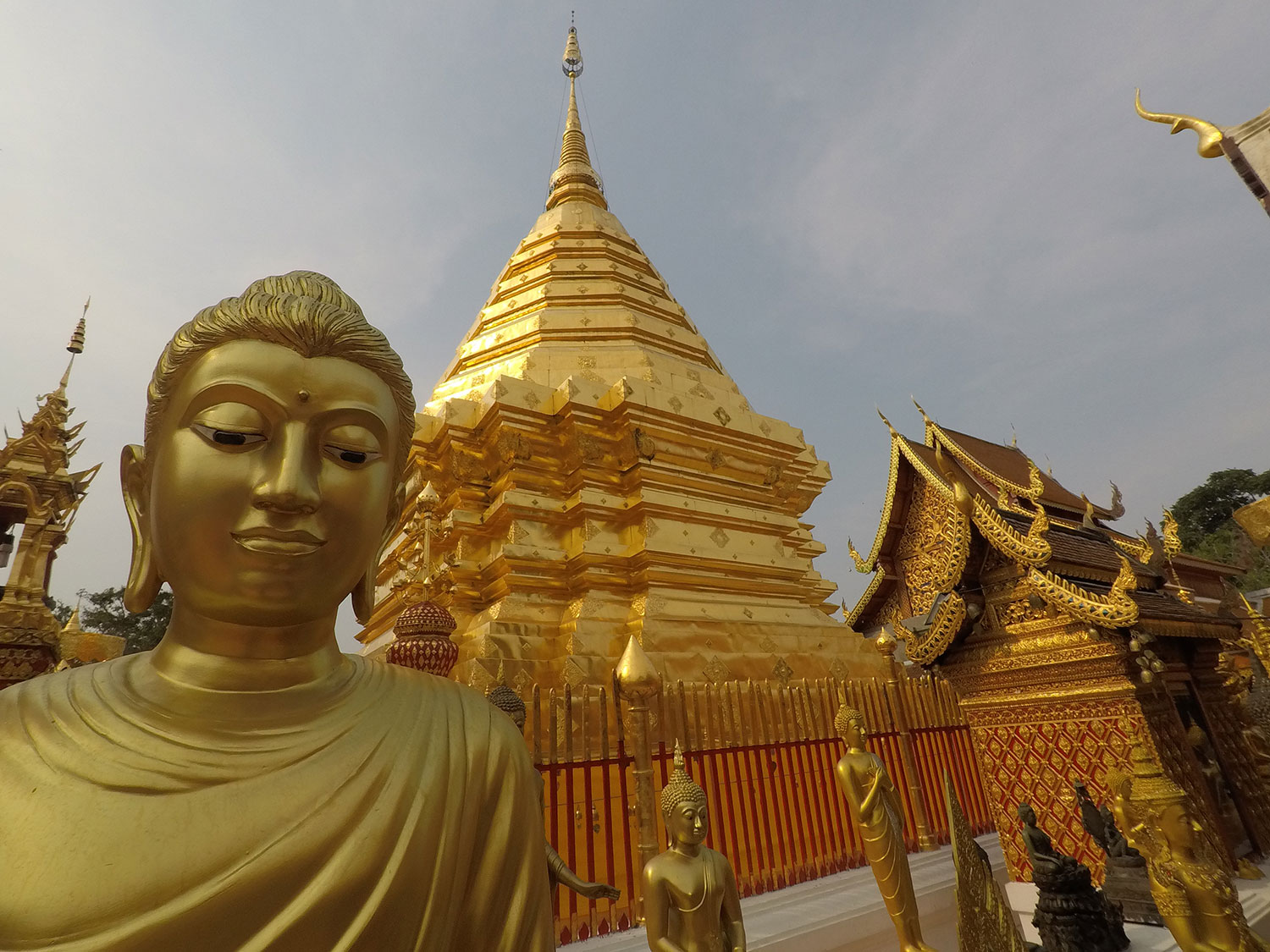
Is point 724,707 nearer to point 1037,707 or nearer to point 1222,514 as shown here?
point 1037,707

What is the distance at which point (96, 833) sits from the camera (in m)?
1.11

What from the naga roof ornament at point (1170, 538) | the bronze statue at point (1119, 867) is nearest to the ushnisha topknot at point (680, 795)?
the bronze statue at point (1119, 867)

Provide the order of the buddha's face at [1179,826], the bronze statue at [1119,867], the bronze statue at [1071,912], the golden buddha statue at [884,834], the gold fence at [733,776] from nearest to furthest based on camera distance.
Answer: the buddha's face at [1179,826] < the bronze statue at [1071,912] < the golden buddha statue at [884,834] < the bronze statue at [1119,867] < the gold fence at [733,776]

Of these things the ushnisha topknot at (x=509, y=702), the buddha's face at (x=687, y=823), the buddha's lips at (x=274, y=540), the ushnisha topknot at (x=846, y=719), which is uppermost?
the buddha's lips at (x=274, y=540)

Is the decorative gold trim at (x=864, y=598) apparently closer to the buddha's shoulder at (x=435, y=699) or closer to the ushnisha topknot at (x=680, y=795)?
the ushnisha topknot at (x=680, y=795)

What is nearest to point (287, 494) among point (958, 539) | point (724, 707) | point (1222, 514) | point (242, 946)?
point (242, 946)

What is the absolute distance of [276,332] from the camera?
1.40 m

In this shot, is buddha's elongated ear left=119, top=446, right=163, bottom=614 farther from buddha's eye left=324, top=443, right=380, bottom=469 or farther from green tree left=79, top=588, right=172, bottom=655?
green tree left=79, top=588, right=172, bottom=655

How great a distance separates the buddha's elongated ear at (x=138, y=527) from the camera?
1.54 m

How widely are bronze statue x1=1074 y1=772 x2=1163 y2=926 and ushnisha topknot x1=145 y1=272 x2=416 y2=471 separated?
14.5 ft

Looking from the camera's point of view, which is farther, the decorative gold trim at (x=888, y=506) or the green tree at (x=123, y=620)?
the green tree at (x=123, y=620)

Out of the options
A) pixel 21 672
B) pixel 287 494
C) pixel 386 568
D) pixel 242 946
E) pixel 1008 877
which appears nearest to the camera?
pixel 242 946

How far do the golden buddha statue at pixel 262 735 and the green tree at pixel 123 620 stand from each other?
2002 centimetres

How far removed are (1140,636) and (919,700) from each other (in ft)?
7.49
